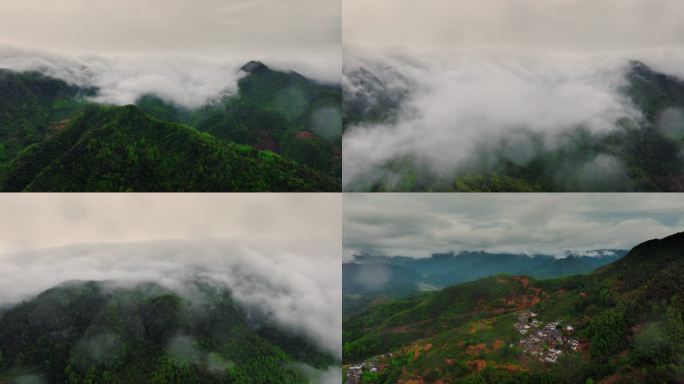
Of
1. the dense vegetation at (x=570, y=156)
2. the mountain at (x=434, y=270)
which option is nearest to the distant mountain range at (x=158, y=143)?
the dense vegetation at (x=570, y=156)

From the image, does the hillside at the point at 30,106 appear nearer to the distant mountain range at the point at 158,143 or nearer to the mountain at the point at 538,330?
the distant mountain range at the point at 158,143

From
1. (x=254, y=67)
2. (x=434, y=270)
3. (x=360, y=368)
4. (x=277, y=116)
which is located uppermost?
(x=254, y=67)

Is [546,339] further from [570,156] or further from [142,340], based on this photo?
[142,340]

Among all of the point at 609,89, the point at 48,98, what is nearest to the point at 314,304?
the point at 48,98

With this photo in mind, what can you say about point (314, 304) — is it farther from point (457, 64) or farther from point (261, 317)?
point (457, 64)

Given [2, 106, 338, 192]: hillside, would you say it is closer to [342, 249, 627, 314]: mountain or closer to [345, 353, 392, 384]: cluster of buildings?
[342, 249, 627, 314]: mountain

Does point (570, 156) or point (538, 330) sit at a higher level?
point (570, 156)

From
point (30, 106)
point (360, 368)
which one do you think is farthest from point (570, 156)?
point (30, 106)
